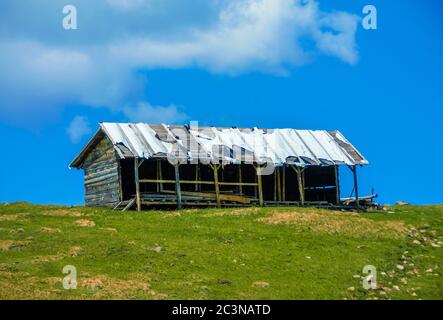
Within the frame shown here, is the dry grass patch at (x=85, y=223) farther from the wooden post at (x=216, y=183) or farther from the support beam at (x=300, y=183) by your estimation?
the support beam at (x=300, y=183)

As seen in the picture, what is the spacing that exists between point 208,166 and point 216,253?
18.6 meters

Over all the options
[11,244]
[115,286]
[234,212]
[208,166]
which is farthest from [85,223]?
[208,166]

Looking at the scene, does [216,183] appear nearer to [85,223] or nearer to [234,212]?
[234,212]

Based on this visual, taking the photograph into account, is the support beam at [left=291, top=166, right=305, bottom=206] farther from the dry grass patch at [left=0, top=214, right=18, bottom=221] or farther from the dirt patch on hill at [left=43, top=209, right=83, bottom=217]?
the dry grass patch at [left=0, top=214, right=18, bottom=221]

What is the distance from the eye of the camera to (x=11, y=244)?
30.0 meters

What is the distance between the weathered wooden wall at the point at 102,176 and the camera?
1758 inches

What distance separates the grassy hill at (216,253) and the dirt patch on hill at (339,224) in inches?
2.7

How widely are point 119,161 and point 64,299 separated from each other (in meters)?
22.8

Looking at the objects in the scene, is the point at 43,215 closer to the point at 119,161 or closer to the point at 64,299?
the point at 119,161

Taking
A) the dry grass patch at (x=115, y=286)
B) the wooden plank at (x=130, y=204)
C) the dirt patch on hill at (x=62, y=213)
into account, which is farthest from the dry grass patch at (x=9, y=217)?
the dry grass patch at (x=115, y=286)

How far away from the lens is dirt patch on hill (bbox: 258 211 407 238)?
35.6 meters

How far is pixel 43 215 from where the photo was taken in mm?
37688

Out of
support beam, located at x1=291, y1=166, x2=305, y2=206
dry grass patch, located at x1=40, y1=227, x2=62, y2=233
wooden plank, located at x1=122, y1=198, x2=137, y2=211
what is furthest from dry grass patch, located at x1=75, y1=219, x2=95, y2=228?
support beam, located at x1=291, y1=166, x2=305, y2=206
